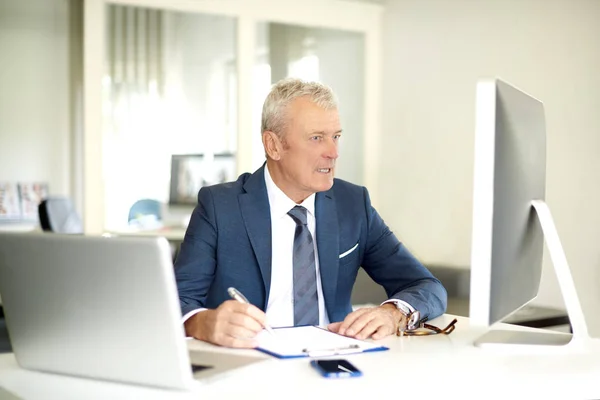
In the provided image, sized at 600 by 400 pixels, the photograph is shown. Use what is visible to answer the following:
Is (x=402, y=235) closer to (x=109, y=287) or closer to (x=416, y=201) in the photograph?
(x=416, y=201)

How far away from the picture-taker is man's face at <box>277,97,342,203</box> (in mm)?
2205

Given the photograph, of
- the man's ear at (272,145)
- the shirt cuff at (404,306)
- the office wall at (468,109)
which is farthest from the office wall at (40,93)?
the shirt cuff at (404,306)

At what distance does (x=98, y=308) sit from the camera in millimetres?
1274

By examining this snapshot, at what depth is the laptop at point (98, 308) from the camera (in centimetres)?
120

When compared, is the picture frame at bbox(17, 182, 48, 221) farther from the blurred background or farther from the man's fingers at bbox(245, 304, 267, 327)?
the man's fingers at bbox(245, 304, 267, 327)

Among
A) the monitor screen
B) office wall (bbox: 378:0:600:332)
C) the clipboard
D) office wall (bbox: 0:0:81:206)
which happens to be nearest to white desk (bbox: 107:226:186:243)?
office wall (bbox: 0:0:81:206)

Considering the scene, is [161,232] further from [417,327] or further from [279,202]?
[417,327]

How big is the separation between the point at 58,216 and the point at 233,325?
389 centimetres

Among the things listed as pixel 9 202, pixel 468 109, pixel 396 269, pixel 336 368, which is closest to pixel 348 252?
pixel 396 269

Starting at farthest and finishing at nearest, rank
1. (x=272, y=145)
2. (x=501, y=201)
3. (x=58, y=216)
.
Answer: (x=58, y=216) < (x=272, y=145) < (x=501, y=201)

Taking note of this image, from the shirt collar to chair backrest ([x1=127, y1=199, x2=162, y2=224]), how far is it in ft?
10.2

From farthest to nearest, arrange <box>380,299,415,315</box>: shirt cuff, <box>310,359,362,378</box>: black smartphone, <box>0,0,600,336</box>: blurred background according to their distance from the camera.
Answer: <box>0,0,600,336</box>: blurred background, <box>380,299,415,315</box>: shirt cuff, <box>310,359,362,378</box>: black smartphone

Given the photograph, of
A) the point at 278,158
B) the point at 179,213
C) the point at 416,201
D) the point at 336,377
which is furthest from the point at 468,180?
the point at 336,377

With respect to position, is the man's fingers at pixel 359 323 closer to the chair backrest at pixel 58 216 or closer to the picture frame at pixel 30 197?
the chair backrest at pixel 58 216
